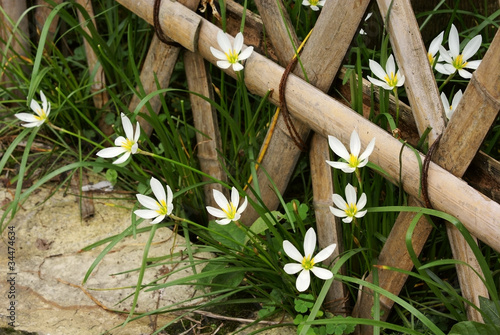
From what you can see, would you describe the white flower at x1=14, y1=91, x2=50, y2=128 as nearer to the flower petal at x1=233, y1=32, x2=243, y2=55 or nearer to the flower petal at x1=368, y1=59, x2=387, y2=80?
the flower petal at x1=233, y1=32, x2=243, y2=55

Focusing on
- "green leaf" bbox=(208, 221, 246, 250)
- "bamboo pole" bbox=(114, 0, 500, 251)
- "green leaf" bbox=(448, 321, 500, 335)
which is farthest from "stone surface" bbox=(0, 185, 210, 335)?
"green leaf" bbox=(448, 321, 500, 335)

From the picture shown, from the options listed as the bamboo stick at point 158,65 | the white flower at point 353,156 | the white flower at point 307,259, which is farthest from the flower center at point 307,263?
the bamboo stick at point 158,65

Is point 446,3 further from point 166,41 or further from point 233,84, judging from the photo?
point 166,41

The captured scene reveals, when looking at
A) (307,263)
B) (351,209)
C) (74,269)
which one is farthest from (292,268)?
(74,269)

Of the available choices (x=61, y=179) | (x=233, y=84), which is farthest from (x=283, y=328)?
(x=61, y=179)

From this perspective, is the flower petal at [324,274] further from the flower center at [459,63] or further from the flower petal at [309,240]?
the flower center at [459,63]

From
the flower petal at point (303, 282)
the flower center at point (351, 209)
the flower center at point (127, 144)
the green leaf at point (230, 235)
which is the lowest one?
the green leaf at point (230, 235)
